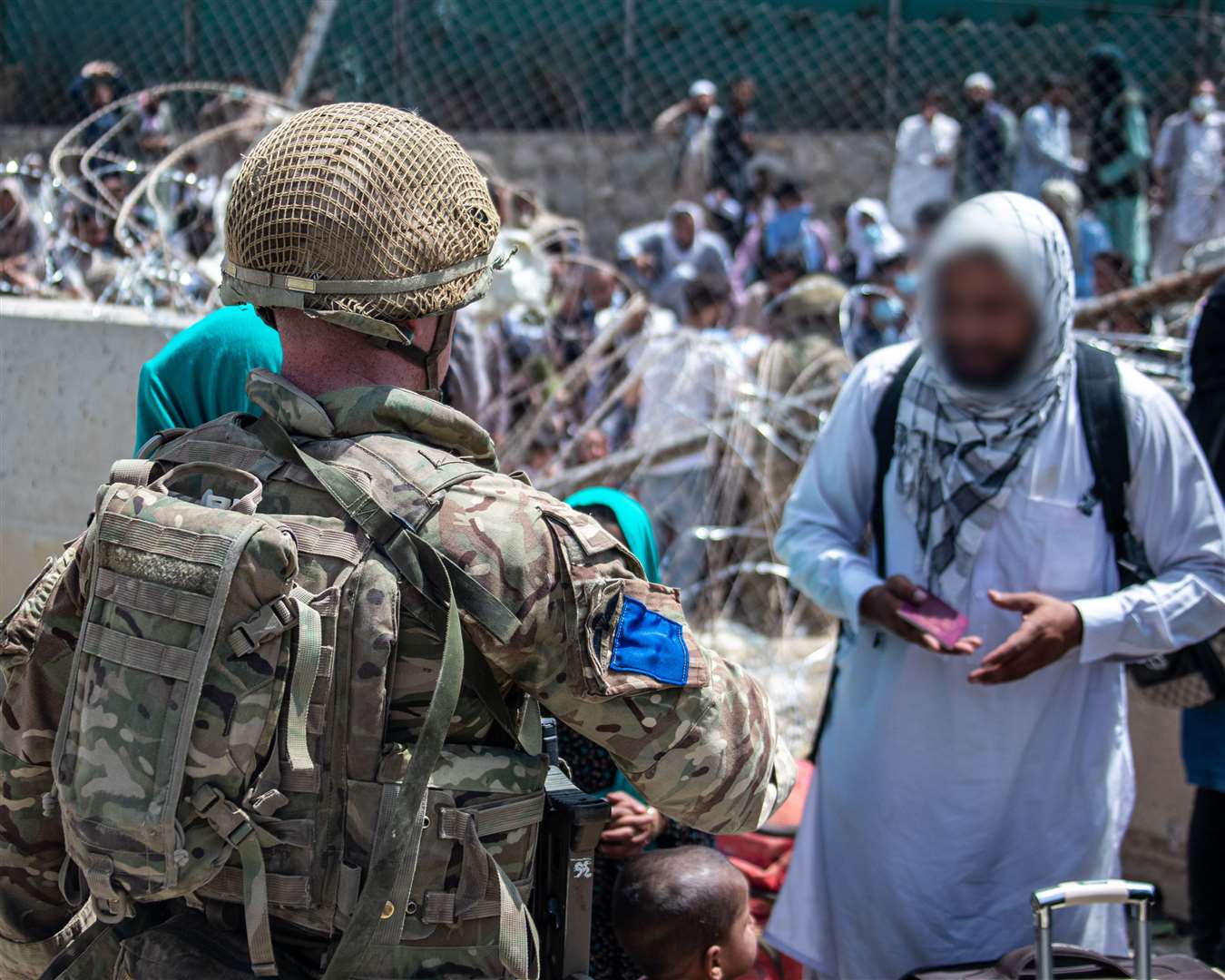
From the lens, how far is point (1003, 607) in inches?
92.0

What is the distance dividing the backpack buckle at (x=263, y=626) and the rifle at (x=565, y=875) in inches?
14.2

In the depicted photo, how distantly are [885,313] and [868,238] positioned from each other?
9.48 feet

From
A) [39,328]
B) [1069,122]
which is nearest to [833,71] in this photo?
[1069,122]

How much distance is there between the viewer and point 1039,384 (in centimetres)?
241

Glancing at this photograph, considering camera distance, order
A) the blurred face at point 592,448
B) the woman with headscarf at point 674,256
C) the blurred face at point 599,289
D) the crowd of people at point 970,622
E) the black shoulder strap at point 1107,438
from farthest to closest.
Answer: the woman with headscarf at point 674,256
the blurred face at point 599,289
the blurred face at point 592,448
the black shoulder strap at point 1107,438
the crowd of people at point 970,622

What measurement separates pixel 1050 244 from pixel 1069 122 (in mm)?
8151

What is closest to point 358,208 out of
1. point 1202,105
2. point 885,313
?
point 885,313

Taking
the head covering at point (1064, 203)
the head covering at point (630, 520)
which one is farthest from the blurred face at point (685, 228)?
the head covering at point (630, 520)

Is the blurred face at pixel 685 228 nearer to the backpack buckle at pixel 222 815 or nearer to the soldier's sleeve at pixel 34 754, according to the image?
the soldier's sleeve at pixel 34 754

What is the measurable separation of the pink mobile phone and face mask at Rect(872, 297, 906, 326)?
12.6 ft

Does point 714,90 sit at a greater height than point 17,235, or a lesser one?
Answer: greater

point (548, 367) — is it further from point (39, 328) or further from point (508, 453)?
point (39, 328)

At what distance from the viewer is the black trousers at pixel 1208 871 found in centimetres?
294

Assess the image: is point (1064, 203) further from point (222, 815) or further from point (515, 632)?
point (222, 815)
